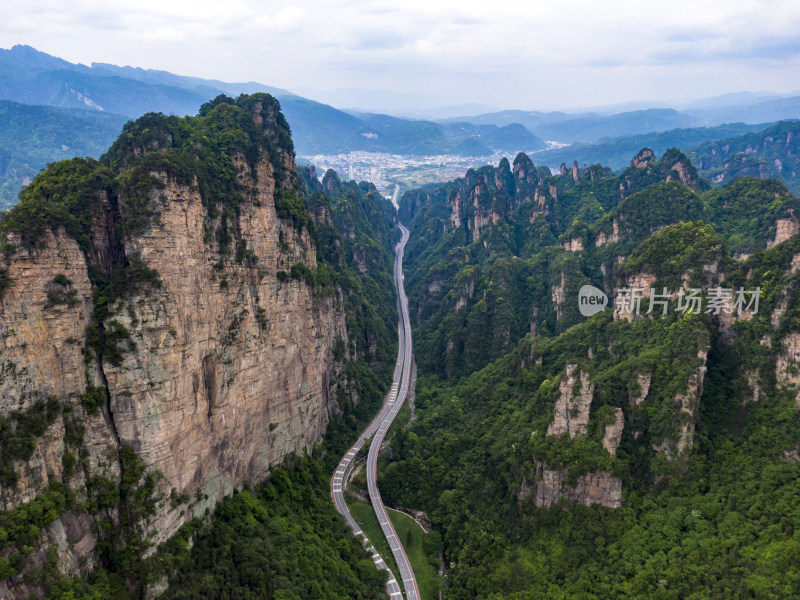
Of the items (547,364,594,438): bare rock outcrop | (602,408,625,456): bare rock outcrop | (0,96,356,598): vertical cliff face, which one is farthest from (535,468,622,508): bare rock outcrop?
(0,96,356,598): vertical cliff face

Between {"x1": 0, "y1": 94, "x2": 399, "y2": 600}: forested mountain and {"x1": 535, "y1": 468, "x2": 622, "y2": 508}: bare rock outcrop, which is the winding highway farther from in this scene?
{"x1": 535, "y1": 468, "x2": 622, "y2": 508}: bare rock outcrop

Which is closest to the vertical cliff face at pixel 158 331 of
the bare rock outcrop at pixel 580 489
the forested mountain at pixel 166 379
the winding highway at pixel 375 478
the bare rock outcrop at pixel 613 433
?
the forested mountain at pixel 166 379

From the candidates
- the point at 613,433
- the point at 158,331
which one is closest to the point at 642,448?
the point at 613,433

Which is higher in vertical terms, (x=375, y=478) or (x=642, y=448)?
(x=642, y=448)

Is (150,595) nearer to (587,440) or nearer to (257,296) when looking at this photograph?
(257,296)

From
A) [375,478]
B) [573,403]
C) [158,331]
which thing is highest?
[158,331]

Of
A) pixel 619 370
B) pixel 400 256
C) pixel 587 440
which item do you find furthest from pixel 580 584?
pixel 400 256

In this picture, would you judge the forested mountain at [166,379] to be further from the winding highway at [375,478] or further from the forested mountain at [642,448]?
the forested mountain at [642,448]

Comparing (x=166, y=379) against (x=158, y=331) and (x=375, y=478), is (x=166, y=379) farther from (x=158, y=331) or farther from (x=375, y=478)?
(x=375, y=478)

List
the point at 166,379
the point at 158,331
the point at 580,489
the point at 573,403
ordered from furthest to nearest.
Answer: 1. the point at 573,403
2. the point at 580,489
3. the point at 166,379
4. the point at 158,331
